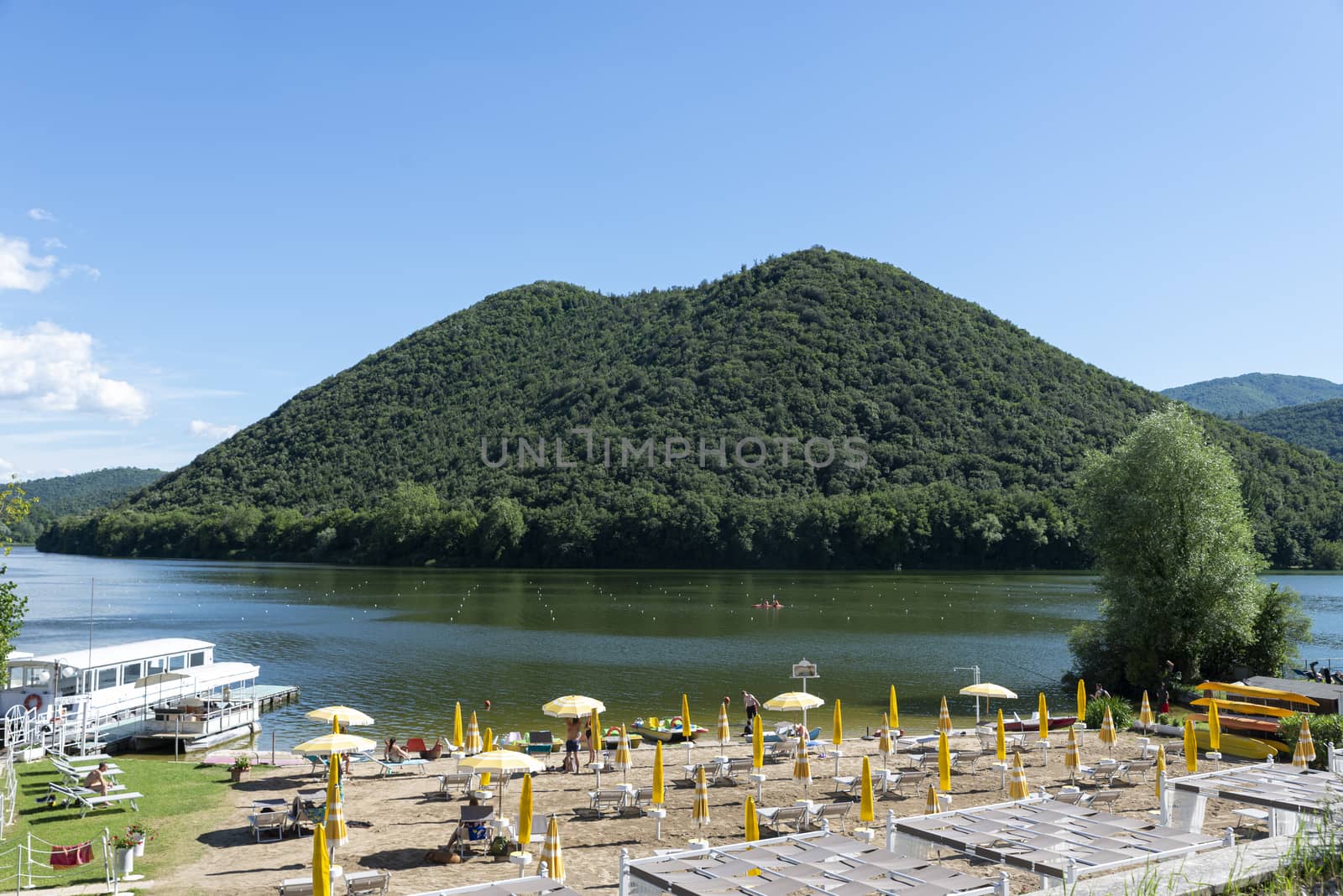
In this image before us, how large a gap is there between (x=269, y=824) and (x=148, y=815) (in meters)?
3.05

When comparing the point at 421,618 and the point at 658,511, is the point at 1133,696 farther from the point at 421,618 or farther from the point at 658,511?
the point at 658,511

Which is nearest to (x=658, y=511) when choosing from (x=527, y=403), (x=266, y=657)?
(x=527, y=403)

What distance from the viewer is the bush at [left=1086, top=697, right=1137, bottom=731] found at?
26.0 metres

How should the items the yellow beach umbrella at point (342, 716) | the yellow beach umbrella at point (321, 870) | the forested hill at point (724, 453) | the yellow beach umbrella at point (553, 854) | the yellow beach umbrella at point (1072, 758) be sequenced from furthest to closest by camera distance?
the forested hill at point (724, 453) < the yellow beach umbrella at point (342, 716) < the yellow beach umbrella at point (1072, 758) < the yellow beach umbrella at point (553, 854) < the yellow beach umbrella at point (321, 870)

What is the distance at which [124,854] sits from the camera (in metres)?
13.2

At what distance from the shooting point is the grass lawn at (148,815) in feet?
48.1

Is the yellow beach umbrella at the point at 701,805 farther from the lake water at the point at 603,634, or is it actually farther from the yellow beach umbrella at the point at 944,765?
the lake water at the point at 603,634

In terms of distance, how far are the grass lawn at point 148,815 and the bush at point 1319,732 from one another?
71.6 feet

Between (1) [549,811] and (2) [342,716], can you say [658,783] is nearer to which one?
(1) [549,811]

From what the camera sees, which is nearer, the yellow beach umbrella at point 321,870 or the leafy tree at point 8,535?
the yellow beach umbrella at point 321,870

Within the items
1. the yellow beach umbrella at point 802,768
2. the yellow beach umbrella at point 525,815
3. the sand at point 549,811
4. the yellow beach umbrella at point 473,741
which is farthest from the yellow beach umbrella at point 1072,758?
the yellow beach umbrella at point 473,741

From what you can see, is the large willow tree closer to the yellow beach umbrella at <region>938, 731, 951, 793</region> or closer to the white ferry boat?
the yellow beach umbrella at <region>938, 731, 951, 793</region>

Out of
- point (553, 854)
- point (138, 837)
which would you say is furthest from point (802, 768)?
point (138, 837)

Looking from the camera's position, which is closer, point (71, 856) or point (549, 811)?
point (71, 856)
